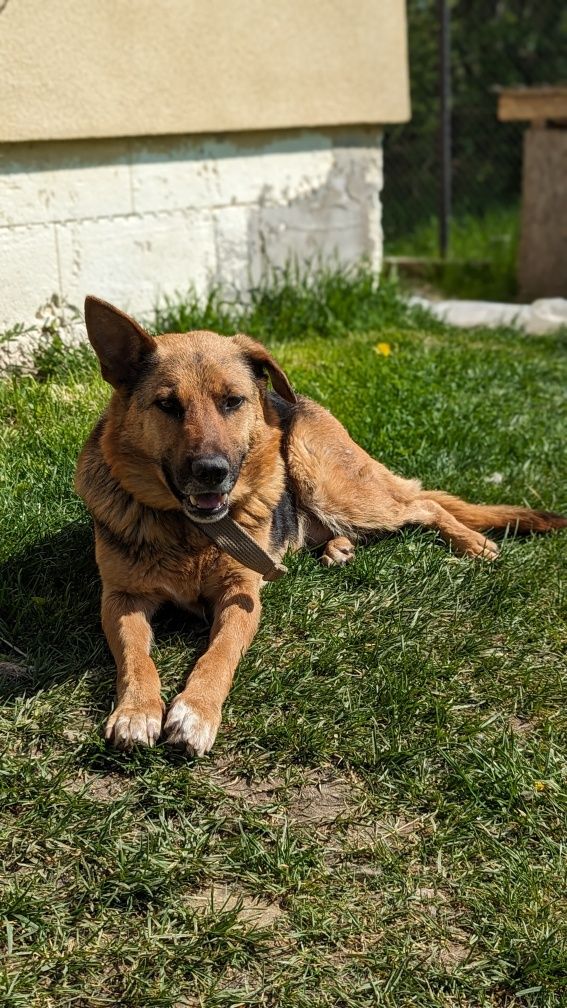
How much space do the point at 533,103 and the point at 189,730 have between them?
8.00 m

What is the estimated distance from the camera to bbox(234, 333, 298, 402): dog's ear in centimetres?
415

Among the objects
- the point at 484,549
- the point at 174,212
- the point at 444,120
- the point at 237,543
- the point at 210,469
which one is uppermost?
the point at 444,120

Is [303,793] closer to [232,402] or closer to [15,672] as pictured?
[15,672]

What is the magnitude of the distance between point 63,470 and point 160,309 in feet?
7.27

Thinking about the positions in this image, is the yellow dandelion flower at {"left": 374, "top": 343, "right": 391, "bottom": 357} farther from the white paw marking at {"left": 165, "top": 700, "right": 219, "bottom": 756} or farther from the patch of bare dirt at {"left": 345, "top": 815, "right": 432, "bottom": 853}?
the patch of bare dirt at {"left": 345, "top": 815, "right": 432, "bottom": 853}

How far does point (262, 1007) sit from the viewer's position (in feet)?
8.39

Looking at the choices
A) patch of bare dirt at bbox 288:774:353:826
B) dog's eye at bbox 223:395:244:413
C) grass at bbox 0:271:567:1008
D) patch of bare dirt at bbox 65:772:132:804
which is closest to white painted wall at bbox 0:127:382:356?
grass at bbox 0:271:567:1008

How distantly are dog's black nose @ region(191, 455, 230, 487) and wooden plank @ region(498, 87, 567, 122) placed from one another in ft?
23.2

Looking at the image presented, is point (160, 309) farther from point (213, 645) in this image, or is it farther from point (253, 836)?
point (253, 836)

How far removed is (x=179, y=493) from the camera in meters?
3.80

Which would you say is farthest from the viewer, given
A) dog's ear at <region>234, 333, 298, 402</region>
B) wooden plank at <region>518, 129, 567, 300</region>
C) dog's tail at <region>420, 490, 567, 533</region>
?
wooden plank at <region>518, 129, 567, 300</region>

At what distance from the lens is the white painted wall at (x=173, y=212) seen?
19.9 feet

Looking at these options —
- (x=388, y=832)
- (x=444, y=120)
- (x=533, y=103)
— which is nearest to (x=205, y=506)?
(x=388, y=832)

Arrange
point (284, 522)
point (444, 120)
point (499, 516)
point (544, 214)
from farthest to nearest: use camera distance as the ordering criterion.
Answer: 1. point (444, 120)
2. point (544, 214)
3. point (499, 516)
4. point (284, 522)
